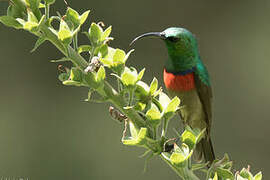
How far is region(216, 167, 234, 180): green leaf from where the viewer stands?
1343 millimetres

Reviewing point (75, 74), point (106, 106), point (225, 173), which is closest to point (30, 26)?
point (75, 74)

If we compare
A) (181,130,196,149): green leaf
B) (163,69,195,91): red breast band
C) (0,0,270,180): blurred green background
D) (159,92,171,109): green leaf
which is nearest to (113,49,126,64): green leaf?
(159,92,171,109): green leaf

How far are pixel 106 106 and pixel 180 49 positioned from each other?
4104mm

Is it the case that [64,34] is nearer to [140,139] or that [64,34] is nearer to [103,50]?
[103,50]

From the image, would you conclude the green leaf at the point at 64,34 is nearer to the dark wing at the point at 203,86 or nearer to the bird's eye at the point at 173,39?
the bird's eye at the point at 173,39

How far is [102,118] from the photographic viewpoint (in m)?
6.34

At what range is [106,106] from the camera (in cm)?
655

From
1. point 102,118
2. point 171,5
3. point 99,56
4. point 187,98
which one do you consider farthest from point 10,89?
point 99,56

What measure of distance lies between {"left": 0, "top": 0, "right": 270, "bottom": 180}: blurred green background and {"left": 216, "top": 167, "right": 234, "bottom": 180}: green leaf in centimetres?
457

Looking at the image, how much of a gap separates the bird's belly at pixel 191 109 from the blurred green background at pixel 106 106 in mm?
3301

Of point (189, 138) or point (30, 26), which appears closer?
point (30, 26)

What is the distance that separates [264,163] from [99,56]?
5398mm

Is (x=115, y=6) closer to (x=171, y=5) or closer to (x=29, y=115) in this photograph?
(x=171, y=5)

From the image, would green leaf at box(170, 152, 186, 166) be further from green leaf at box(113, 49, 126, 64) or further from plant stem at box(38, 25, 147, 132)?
green leaf at box(113, 49, 126, 64)
